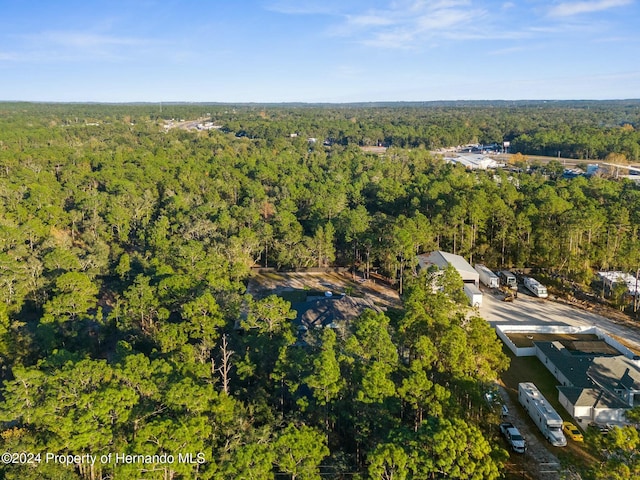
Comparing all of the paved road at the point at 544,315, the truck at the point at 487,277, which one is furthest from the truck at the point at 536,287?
the truck at the point at 487,277

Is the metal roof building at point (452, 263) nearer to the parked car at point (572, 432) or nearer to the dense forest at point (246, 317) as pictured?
the dense forest at point (246, 317)

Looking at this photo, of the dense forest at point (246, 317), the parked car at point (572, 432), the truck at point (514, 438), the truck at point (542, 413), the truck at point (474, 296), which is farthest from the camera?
the truck at point (474, 296)

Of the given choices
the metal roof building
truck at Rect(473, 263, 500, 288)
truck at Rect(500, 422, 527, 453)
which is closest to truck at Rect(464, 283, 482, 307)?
the metal roof building

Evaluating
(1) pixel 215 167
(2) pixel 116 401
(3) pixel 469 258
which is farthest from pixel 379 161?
(2) pixel 116 401

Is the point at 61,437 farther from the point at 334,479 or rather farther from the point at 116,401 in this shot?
the point at 334,479

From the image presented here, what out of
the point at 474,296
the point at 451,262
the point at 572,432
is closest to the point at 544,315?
the point at 474,296

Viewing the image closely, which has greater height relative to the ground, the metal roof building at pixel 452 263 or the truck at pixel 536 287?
the metal roof building at pixel 452 263

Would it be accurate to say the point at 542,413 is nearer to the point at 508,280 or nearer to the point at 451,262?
the point at 451,262
